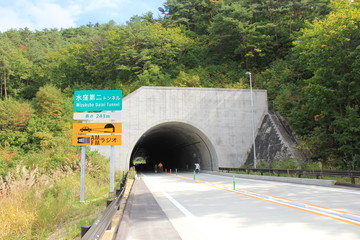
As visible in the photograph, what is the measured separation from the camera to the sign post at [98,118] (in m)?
11.2

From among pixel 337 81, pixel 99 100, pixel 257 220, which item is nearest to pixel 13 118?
pixel 99 100

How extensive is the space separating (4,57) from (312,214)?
5198 cm

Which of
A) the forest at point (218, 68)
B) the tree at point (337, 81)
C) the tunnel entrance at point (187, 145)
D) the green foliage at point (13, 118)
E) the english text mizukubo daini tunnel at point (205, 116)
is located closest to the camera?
the tree at point (337, 81)

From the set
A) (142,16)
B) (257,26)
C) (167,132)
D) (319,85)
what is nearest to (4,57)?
(142,16)

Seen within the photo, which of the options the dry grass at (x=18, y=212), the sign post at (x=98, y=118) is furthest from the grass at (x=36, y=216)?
the sign post at (x=98, y=118)

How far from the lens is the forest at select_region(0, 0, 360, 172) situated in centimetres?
2092

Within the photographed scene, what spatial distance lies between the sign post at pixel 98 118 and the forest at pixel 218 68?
6.87 m

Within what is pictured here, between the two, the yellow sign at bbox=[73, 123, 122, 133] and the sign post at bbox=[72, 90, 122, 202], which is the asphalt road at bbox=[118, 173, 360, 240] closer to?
the sign post at bbox=[72, 90, 122, 202]

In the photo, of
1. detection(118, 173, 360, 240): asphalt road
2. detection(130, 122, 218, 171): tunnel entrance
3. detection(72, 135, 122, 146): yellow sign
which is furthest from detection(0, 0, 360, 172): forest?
detection(118, 173, 360, 240): asphalt road

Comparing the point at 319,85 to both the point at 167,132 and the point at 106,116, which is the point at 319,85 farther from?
the point at 167,132

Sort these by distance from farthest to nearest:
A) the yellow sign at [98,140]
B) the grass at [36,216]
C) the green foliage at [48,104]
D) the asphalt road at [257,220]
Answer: the green foliage at [48,104], the yellow sign at [98,140], the grass at [36,216], the asphalt road at [257,220]

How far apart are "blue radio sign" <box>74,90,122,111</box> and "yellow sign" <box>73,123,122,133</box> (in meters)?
0.75

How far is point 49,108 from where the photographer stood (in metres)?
34.3

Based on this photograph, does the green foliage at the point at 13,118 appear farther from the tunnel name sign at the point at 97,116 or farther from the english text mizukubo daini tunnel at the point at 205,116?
the tunnel name sign at the point at 97,116
